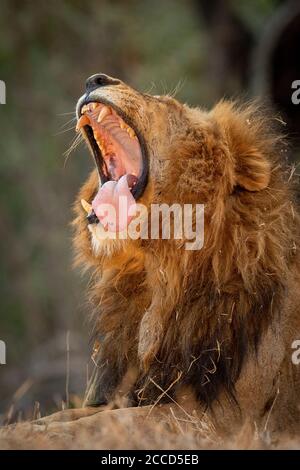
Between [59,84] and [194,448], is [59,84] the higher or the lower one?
the higher one

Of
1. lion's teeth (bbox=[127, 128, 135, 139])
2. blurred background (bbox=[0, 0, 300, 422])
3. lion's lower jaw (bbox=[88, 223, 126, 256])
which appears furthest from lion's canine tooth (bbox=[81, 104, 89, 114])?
blurred background (bbox=[0, 0, 300, 422])

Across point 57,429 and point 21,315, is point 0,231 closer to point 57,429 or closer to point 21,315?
point 21,315

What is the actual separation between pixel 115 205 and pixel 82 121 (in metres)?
0.56

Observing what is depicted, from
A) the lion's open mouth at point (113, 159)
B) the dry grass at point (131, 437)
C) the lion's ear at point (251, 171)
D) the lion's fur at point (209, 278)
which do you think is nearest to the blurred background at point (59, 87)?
the lion's open mouth at point (113, 159)

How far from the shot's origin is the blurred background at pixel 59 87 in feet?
45.6

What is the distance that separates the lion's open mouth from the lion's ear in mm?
464

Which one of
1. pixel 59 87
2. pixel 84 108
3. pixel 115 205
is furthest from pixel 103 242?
pixel 59 87

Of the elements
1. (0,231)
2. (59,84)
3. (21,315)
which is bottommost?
(21,315)

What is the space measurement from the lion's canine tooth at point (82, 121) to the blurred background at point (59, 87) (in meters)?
7.56

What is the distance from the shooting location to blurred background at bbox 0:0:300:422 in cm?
1389

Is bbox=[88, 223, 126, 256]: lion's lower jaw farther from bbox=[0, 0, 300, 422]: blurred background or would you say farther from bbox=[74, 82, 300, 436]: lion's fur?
bbox=[0, 0, 300, 422]: blurred background

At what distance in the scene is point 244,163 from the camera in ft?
17.8

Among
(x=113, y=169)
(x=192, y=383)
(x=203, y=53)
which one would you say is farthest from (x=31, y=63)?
(x=192, y=383)

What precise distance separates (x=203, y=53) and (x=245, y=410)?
10.5 metres
